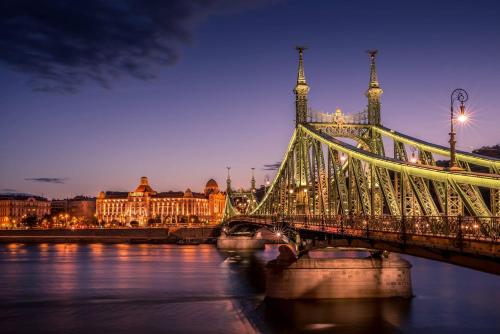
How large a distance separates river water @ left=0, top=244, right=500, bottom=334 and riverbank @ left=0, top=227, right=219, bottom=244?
79666 millimetres

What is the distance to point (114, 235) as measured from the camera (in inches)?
6088

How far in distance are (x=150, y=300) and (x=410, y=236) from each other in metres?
29.3

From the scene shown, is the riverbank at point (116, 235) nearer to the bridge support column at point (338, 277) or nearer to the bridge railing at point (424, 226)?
the bridge support column at point (338, 277)

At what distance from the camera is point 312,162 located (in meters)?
51.4

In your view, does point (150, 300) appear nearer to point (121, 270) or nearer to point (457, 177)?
point (121, 270)

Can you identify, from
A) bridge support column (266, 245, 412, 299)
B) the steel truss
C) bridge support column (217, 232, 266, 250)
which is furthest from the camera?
bridge support column (217, 232, 266, 250)

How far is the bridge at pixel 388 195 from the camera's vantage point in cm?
2103

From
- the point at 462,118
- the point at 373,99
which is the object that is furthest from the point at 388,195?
the point at 462,118

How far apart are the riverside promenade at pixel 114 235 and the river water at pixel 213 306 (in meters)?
79.8

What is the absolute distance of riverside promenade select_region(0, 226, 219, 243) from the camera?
149 metres

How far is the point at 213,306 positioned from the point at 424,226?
80.6 ft

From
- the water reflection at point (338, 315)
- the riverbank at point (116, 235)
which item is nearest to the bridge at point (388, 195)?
the water reflection at point (338, 315)

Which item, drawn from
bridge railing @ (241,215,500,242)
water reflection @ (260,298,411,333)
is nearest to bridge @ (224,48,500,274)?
bridge railing @ (241,215,500,242)

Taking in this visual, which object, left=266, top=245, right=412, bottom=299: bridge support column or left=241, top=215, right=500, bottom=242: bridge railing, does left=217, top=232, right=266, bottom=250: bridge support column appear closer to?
left=266, top=245, right=412, bottom=299: bridge support column
